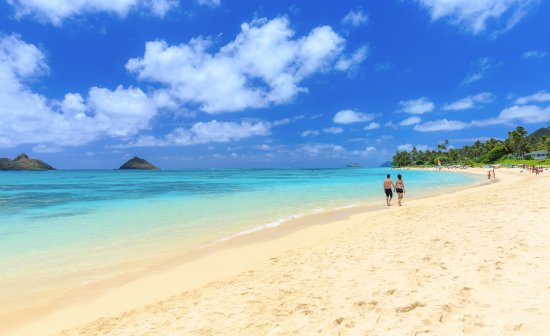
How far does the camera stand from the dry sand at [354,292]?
4406 mm

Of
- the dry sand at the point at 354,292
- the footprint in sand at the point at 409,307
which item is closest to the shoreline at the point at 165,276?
the dry sand at the point at 354,292

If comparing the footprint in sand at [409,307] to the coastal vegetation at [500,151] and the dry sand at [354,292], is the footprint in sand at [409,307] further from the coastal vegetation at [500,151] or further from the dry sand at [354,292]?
the coastal vegetation at [500,151]

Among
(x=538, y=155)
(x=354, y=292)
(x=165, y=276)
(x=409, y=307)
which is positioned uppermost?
(x=538, y=155)

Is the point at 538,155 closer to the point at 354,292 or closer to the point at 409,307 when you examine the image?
the point at 354,292

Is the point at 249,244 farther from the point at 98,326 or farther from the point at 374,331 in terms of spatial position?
the point at 374,331

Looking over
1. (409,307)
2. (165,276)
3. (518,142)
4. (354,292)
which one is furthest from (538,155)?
(165,276)

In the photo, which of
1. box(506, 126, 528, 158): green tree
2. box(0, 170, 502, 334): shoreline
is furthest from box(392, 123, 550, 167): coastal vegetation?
box(0, 170, 502, 334): shoreline

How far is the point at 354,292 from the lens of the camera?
5680 mm

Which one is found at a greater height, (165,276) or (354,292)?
(354,292)

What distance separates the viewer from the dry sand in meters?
4.41

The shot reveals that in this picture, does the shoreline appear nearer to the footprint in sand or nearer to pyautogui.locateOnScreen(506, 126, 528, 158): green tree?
the footprint in sand

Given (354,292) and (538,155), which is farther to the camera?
(538,155)

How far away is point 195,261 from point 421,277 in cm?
631

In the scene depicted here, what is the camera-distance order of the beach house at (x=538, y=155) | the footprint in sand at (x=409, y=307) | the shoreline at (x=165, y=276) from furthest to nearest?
1. the beach house at (x=538, y=155)
2. the shoreline at (x=165, y=276)
3. the footprint in sand at (x=409, y=307)
